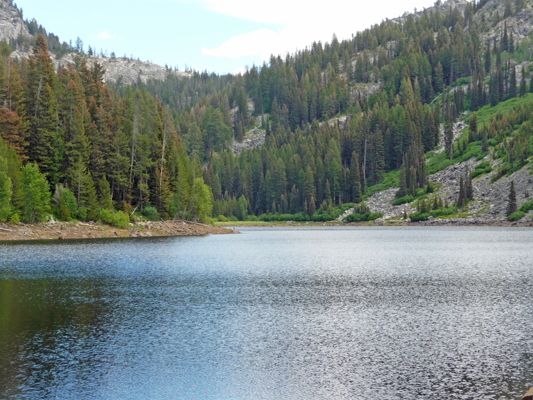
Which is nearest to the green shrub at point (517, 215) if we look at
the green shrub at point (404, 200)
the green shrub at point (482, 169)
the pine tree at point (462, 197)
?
the pine tree at point (462, 197)

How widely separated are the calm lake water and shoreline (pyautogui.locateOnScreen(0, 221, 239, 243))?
37.1m

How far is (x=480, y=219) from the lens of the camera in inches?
6378

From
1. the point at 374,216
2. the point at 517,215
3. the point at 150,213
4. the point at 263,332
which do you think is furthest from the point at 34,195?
the point at 517,215

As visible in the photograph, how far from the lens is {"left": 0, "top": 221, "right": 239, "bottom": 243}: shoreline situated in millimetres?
90062

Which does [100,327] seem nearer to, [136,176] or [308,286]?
[308,286]

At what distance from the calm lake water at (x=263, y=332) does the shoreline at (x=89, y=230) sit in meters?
37.1

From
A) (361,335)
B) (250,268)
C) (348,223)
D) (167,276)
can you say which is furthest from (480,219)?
(361,335)

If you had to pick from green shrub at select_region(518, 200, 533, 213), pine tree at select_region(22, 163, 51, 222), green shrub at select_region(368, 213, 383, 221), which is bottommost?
green shrub at select_region(368, 213, 383, 221)

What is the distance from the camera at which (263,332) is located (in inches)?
1126

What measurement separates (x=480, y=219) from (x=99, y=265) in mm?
139900

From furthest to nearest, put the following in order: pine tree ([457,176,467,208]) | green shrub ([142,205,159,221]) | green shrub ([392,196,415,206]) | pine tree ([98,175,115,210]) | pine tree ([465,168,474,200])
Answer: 1. green shrub ([392,196,415,206])
2. pine tree ([465,168,474,200])
3. pine tree ([457,176,467,208])
4. green shrub ([142,205,159,221])
5. pine tree ([98,175,115,210])

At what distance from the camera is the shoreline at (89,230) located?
295 feet

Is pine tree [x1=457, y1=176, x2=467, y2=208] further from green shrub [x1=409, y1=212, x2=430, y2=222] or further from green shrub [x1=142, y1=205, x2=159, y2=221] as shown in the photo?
green shrub [x1=142, y1=205, x2=159, y2=221]

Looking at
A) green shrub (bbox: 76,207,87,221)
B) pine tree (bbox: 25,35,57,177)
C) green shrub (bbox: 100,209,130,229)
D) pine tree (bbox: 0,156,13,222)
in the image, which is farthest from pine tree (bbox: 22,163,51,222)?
green shrub (bbox: 100,209,130,229)
